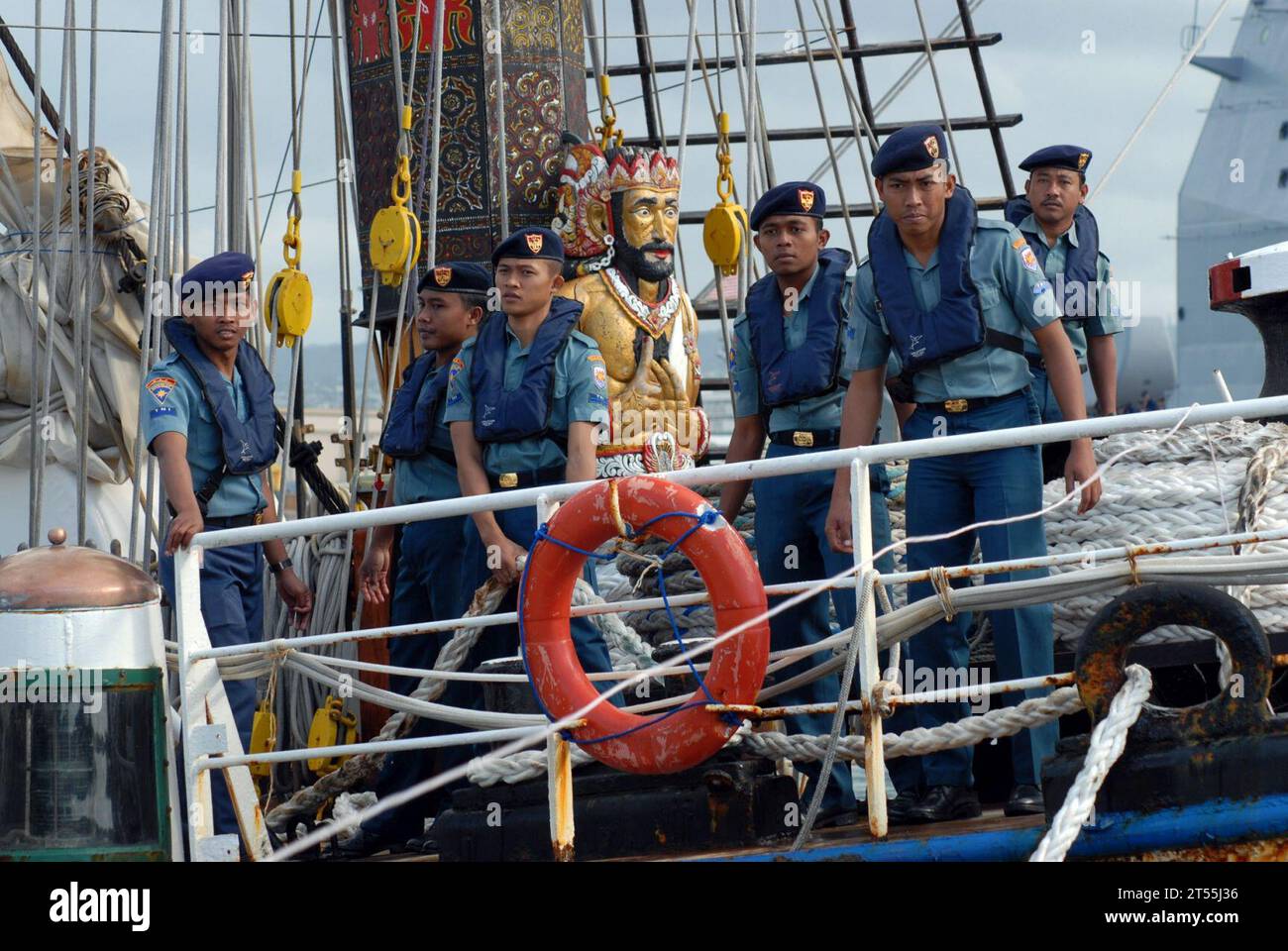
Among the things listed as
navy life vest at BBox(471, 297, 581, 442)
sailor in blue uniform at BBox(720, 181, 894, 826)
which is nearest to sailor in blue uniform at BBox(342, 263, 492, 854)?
navy life vest at BBox(471, 297, 581, 442)

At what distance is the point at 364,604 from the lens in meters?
6.48

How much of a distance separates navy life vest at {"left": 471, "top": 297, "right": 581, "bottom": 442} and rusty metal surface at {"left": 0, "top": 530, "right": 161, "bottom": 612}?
3.54 ft

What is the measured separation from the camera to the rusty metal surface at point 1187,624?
387cm

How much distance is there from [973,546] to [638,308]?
2407mm

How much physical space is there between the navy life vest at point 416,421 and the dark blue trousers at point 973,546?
160 centimetres

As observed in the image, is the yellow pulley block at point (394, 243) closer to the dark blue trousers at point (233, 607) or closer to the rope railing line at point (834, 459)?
the dark blue trousers at point (233, 607)

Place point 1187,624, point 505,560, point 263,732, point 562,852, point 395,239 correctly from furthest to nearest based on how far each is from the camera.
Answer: point 395,239 < point 263,732 < point 505,560 < point 562,852 < point 1187,624

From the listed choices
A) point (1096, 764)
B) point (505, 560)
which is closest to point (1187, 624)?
point (1096, 764)

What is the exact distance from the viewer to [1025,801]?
4.49 metres

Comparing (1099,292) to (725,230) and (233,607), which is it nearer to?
(725,230)

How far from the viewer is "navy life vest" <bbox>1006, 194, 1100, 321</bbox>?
5688mm

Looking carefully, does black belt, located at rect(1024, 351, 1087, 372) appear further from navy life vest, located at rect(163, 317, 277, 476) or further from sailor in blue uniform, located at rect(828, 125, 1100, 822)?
navy life vest, located at rect(163, 317, 277, 476)
